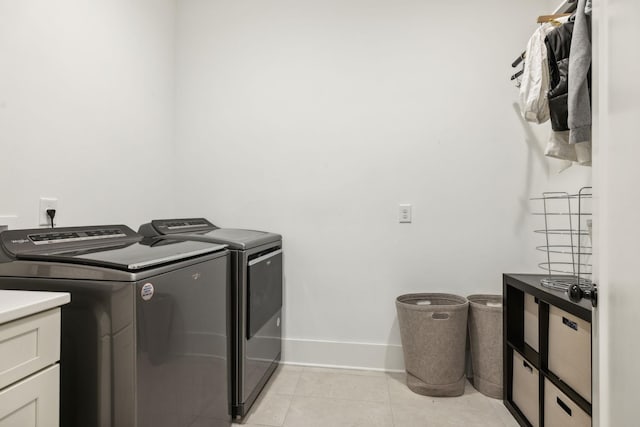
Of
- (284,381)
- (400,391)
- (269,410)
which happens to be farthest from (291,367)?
(400,391)

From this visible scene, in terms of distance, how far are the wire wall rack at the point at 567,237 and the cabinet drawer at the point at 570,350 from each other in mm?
173

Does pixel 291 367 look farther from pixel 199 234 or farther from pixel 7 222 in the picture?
pixel 7 222

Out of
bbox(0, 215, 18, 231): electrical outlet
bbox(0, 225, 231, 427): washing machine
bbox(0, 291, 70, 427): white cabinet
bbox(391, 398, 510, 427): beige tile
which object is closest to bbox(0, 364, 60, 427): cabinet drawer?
bbox(0, 291, 70, 427): white cabinet

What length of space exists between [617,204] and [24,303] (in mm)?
1373

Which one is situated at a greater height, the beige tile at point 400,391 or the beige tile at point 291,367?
the beige tile at point 291,367

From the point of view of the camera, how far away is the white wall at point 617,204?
30.0 inches

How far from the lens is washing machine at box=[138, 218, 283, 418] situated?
1739mm

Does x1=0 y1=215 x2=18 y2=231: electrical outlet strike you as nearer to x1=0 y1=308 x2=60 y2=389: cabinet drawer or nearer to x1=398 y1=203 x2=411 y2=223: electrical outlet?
x1=0 y1=308 x2=60 y2=389: cabinet drawer

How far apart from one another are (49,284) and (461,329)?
1.92 meters

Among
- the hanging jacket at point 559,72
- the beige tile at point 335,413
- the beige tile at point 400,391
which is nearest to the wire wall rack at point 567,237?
the hanging jacket at point 559,72

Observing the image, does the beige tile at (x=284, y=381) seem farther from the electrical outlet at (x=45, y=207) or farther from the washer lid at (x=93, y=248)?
the electrical outlet at (x=45, y=207)

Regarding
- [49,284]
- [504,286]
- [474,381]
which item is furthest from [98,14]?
[474,381]

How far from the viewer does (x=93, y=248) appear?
1.33m

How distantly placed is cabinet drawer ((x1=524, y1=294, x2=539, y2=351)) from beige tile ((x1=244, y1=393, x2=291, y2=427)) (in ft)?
4.17
